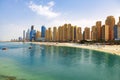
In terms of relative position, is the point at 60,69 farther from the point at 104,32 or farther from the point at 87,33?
the point at 87,33

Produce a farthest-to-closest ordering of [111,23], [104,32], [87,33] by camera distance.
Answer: [87,33]
[111,23]
[104,32]

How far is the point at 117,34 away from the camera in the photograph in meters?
146

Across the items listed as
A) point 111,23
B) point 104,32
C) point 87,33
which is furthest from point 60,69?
point 87,33

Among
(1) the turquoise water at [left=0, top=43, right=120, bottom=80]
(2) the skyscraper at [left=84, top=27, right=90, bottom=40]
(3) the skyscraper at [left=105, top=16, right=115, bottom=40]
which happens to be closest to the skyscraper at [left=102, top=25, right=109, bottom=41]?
(3) the skyscraper at [left=105, top=16, right=115, bottom=40]

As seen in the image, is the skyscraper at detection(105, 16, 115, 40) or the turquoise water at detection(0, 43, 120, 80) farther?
the skyscraper at detection(105, 16, 115, 40)

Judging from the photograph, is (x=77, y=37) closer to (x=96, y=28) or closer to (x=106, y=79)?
(x=96, y=28)

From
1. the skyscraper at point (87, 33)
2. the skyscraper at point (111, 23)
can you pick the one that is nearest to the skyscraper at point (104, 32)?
the skyscraper at point (111, 23)

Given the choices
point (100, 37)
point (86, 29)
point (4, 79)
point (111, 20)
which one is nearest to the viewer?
point (4, 79)

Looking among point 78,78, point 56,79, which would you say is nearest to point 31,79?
point 56,79

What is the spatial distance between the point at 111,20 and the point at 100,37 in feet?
88.5

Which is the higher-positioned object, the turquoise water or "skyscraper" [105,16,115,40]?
"skyscraper" [105,16,115,40]

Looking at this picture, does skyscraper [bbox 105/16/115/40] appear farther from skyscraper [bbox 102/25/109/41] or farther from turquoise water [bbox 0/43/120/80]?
turquoise water [bbox 0/43/120/80]

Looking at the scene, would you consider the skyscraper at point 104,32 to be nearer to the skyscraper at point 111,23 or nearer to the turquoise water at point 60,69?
the skyscraper at point 111,23

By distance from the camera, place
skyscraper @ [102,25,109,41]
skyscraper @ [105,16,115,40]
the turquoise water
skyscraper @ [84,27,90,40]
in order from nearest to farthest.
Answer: the turquoise water, skyscraper @ [102,25,109,41], skyscraper @ [105,16,115,40], skyscraper @ [84,27,90,40]
